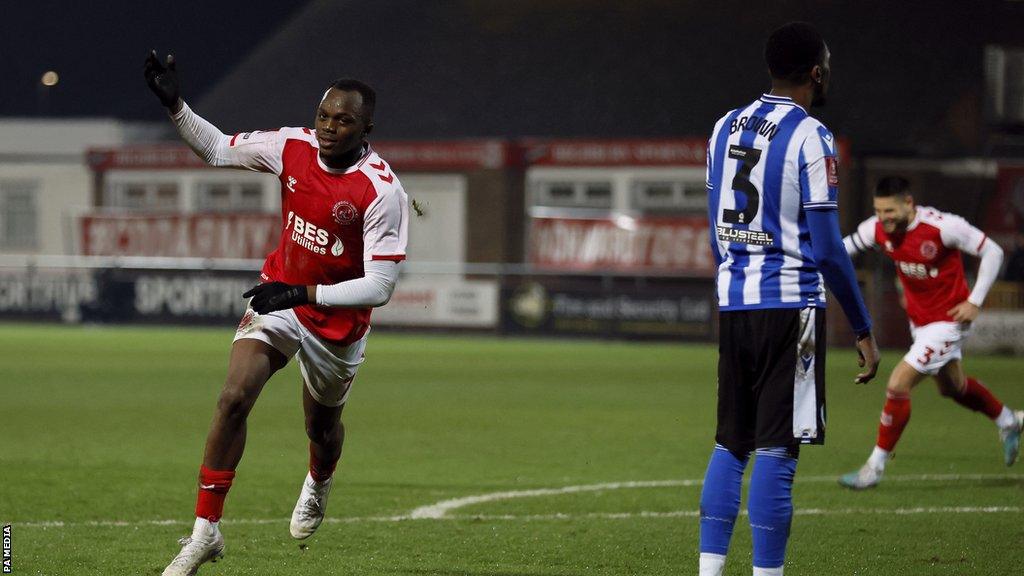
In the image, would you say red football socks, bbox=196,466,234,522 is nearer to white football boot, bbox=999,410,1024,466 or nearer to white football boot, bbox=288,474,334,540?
white football boot, bbox=288,474,334,540

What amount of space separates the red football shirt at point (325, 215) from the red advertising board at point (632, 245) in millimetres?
26363

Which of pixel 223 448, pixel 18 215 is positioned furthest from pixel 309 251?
pixel 18 215

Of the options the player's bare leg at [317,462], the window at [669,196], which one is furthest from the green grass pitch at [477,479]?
the window at [669,196]

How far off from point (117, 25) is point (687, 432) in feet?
134

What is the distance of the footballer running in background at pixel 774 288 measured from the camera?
19.4 ft

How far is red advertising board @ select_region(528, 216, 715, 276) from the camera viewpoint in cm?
3394

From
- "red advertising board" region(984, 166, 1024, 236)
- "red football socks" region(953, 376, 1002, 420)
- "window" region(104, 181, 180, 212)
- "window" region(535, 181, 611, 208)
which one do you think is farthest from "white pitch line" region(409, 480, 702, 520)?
"window" region(104, 181, 180, 212)

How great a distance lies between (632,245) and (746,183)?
28575 millimetres

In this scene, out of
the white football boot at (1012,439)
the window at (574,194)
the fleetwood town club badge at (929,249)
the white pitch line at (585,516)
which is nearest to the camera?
the white pitch line at (585,516)

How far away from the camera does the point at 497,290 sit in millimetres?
32531

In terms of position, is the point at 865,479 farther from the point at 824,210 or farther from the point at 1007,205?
the point at 1007,205

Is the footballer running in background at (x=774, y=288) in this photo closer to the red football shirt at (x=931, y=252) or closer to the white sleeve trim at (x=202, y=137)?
the white sleeve trim at (x=202, y=137)

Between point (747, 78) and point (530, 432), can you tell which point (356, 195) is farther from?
point (747, 78)

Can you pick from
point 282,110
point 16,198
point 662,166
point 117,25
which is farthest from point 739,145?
point 117,25
